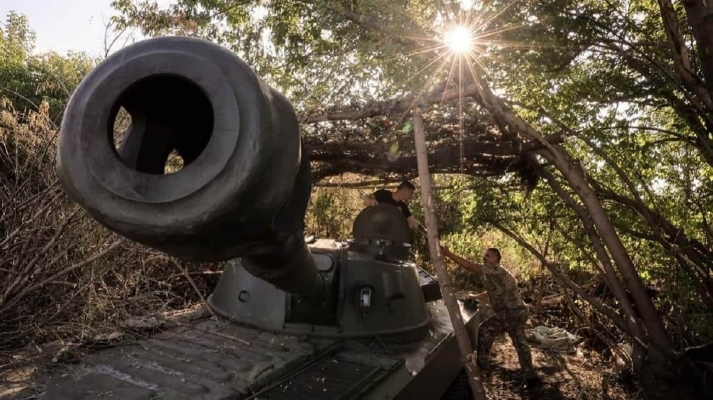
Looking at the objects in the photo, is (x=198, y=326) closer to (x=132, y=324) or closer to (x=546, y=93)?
(x=132, y=324)

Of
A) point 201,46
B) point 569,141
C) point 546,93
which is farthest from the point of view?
point 569,141

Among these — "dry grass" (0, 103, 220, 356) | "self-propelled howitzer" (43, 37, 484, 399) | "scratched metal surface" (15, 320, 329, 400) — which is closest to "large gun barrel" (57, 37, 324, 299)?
"self-propelled howitzer" (43, 37, 484, 399)

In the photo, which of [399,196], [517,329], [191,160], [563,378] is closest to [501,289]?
[517,329]

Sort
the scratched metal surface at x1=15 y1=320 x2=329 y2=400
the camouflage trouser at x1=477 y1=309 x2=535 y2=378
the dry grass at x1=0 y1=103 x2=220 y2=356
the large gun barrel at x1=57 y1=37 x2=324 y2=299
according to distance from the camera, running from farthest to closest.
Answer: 1. the camouflage trouser at x1=477 y1=309 x2=535 y2=378
2. the dry grass at x1=0 y1=103 x2=220 y2=356
3. the scratched metal surface at x1=15 y1=320 x2=329 y2=400
4. the large gun barrel at x1=57 y1=37 x2=324 y2=299

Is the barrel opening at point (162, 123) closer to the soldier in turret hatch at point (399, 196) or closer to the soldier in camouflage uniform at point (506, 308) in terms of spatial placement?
the soldier in turret hatch at point (399, 196)

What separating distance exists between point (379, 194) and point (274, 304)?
2701mm

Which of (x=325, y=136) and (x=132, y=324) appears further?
(x=325, y=136)

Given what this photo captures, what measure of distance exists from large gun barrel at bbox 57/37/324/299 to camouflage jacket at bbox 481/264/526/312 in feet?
21.4

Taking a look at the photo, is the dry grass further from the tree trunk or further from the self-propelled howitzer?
the tree trunk

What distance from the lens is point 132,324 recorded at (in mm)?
4371

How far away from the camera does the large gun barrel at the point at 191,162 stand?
1.47m

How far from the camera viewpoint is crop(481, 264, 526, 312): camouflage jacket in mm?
7688

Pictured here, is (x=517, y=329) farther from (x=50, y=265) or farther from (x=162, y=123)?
(x=162, y=123)

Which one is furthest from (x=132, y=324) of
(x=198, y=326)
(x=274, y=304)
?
(x=274, y=304)
